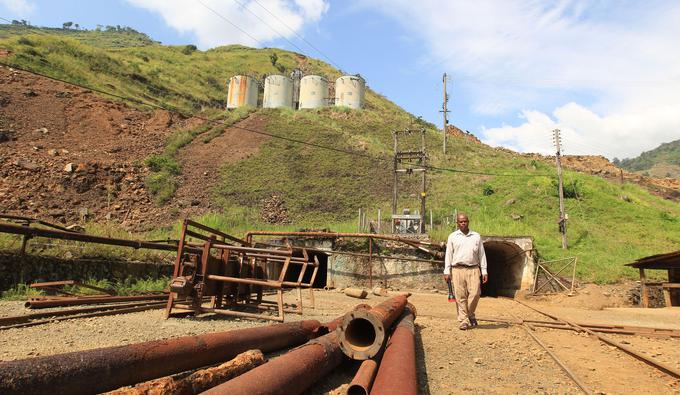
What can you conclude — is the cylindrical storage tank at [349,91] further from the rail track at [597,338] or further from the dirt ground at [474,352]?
the dirt ground at [474,352]

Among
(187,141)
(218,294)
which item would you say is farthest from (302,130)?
(218,294)

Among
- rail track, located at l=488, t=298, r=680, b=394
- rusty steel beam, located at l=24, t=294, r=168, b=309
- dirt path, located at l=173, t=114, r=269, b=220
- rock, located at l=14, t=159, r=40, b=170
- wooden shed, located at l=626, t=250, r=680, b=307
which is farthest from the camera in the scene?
dirt path, located at l=173, t=114, r=269, b=220

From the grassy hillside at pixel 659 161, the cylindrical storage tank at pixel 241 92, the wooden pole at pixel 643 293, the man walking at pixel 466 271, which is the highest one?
the grassy hillside at pixel 659 161

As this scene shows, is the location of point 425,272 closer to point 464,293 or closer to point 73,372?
point 464,293

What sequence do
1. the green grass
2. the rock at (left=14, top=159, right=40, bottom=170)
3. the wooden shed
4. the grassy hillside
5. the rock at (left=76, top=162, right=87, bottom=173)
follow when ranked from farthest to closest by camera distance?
the grassy hillside → the rock at (left=76, top=162, right=87, bottom=173) → the rock at (left=14, top=159, right=40, bottom=170) → the wooden shed → the green grass

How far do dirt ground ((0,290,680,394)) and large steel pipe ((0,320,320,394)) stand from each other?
811mm

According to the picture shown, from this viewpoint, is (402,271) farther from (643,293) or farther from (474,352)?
(474,352)

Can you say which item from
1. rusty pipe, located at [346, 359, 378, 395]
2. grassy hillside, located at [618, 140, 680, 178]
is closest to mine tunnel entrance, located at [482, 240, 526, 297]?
rusty pipe, located at [346, 359, 378, 395]

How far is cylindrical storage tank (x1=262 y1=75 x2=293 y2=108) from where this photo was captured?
48.0 metres

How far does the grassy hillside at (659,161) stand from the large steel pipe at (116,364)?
103 m

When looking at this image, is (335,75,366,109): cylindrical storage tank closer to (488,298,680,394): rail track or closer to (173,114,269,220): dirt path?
(173,114,269,220): dirt path

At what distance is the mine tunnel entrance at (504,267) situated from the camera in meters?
17.1

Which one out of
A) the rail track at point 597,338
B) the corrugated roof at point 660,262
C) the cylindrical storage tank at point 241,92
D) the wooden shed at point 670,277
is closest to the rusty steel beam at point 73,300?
the rail track at point 597,338

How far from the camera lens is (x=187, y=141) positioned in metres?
34.4
